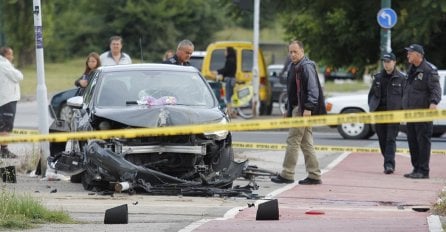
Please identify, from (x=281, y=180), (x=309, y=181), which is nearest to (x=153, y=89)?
(x=281, y=180)

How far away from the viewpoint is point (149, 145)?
12.1 m

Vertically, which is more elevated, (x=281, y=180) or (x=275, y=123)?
(x=275, y=123)

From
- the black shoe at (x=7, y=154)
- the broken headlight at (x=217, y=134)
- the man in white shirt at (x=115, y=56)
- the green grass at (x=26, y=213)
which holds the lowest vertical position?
the black shoe at (x=7, y=154)

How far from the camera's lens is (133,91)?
1307cm

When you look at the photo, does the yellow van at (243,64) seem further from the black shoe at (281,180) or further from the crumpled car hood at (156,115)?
the crumpled car hood at (156,115)

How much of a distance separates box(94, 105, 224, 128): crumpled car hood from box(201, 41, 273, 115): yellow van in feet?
52.5

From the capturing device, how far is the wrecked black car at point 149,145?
12.0 m

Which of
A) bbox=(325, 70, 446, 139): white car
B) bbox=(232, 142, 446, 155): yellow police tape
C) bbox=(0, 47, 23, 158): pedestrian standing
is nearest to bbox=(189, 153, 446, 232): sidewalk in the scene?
bbox=(232, 142, 446, 155): yellow police tape

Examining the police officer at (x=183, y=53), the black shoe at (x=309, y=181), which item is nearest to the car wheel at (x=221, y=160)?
the black shoe at (x=309, y=181)

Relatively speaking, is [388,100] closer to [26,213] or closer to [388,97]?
[388,97]

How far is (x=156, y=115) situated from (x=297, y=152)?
2.41 m

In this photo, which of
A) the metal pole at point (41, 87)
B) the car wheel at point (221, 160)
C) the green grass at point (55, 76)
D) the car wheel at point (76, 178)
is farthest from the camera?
the green grass at point (55, 76)

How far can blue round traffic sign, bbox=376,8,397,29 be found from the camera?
978 inches

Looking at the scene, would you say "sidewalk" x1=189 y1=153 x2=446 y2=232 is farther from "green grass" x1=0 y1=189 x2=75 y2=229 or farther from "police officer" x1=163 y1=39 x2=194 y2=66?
"police officer" x1=163 y1=39 x2=194 y2=66
